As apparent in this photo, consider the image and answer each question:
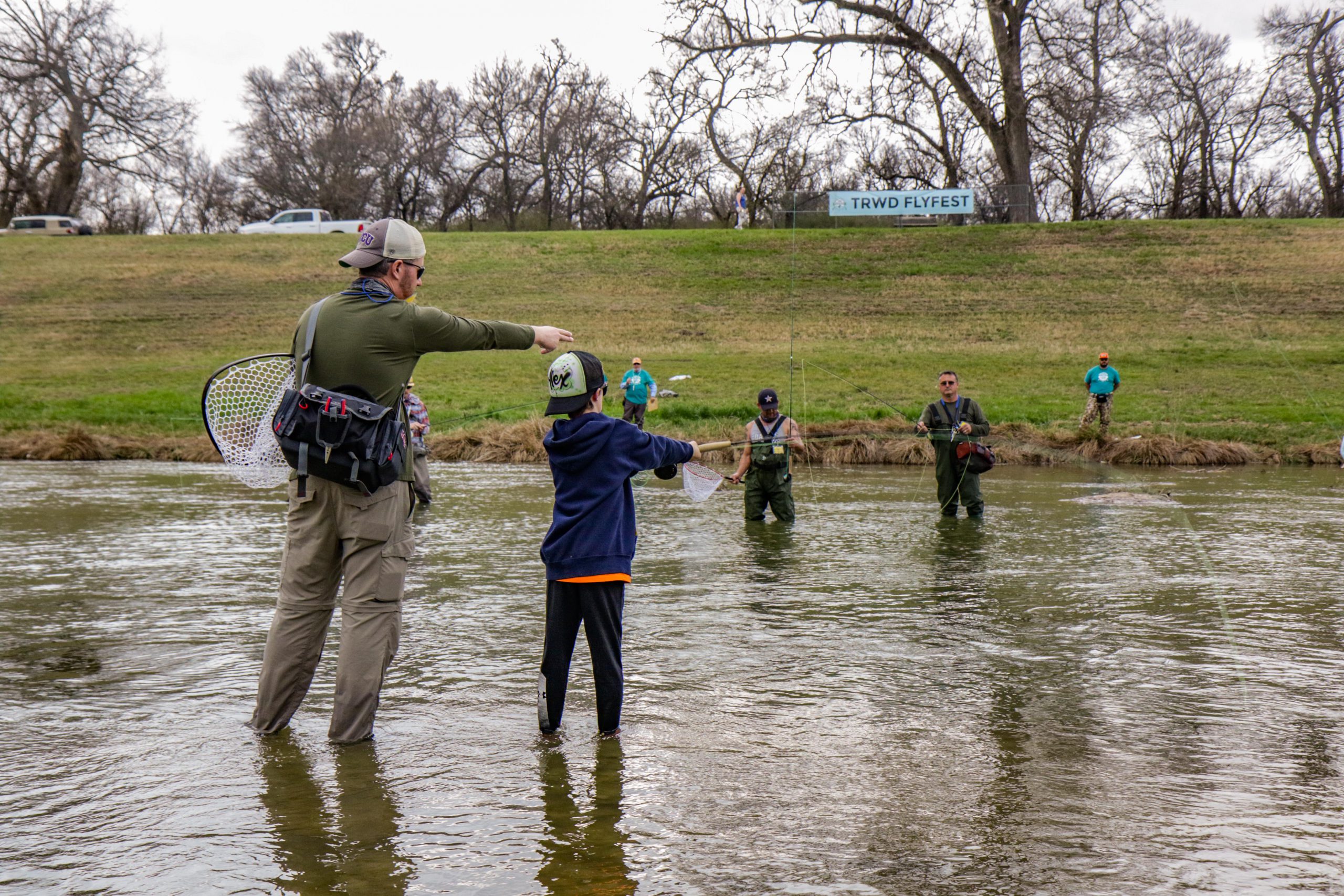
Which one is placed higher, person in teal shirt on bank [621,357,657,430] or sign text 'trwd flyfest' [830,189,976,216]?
sign text 'trwd flyfest' [830,189,976,216]

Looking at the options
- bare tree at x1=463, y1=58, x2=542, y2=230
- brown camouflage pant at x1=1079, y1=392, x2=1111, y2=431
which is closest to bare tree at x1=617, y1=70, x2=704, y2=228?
bare tree at x1=463, y1=58, x2=542, y2=230

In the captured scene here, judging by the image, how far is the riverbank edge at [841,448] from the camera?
20047mm

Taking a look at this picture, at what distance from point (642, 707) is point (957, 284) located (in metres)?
34.6

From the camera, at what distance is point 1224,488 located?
16312 mm

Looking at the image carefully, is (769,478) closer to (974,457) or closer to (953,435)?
(953,435)

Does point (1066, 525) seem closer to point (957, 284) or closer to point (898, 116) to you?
point (957, 284)

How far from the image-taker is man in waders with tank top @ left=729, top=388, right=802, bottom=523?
12344mm

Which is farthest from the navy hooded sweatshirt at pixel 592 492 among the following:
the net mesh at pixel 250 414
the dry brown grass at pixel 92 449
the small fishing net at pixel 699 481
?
the dry brown grass at pixel 92 449

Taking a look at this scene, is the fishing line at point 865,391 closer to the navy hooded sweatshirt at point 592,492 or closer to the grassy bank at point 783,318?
the grassy bank at point 783,318

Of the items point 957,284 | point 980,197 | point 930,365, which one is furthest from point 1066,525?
point 980,197

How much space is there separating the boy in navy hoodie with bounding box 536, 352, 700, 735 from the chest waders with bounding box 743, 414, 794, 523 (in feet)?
23.1

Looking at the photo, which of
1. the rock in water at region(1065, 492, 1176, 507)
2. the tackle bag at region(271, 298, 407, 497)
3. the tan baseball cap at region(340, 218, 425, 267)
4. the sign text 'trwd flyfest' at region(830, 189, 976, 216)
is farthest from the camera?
the sign text 'trwd flyfest' at region(830, 189, 976, 216)

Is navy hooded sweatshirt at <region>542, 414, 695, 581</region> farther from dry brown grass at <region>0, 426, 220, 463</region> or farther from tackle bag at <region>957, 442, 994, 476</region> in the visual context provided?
dry brown grass at <region>0, 426, 220, 463</region>

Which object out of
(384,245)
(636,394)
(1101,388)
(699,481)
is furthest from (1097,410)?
(384,245)
